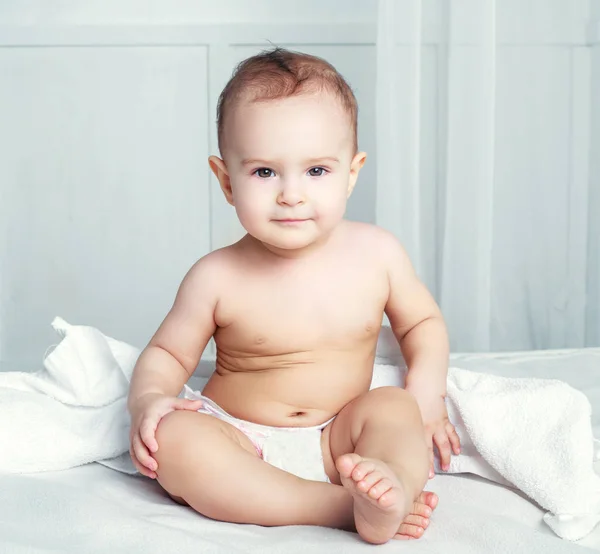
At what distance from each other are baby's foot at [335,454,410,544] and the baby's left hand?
271 millimetres

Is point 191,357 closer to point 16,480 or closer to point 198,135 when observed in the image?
point 16,480

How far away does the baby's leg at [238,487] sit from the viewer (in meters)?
0.96

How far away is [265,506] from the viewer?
0.96m

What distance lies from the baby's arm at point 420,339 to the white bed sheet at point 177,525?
0.08m

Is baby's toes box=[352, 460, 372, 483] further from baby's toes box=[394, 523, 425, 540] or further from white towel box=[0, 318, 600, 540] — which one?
white towel box=[0, 318, 600, 540]

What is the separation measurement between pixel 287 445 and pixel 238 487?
16cm

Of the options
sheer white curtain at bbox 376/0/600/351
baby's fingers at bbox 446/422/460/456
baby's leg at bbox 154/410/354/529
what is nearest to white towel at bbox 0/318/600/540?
baby's fingers at bbox 446/422/460/456

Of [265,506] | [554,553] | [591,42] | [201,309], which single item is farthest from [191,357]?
[591,42]

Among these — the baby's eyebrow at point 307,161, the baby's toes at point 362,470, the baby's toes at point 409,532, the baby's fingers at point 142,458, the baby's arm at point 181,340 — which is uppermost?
the baby's eyebrow at point 307,161

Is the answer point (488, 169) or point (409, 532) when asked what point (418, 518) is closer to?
point (409, 532)

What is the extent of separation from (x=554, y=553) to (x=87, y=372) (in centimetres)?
71

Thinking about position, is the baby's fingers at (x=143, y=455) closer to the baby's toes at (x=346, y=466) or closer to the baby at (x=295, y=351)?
the baby at (x=295, y=351)

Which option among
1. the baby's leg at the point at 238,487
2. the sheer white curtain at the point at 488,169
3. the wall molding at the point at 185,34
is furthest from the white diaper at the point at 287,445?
the wall molding at the point at 185,34

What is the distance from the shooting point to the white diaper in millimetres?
1094
